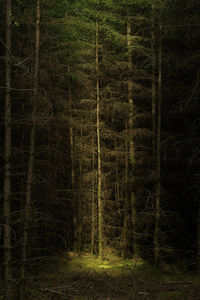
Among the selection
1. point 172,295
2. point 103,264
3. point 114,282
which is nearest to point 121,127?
point 103,264

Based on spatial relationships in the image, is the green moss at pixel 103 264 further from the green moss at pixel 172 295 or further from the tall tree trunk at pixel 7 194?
the tall tree trunk at pixel 7 194

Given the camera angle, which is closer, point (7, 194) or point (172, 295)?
point (7, 194)

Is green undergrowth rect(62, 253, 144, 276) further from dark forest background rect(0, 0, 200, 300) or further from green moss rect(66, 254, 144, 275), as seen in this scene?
dark forest background rect(0, 0, 200, 300)

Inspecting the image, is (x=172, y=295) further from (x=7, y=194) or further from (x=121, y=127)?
(x=121, y=127)

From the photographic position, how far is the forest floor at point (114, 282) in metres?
7.71

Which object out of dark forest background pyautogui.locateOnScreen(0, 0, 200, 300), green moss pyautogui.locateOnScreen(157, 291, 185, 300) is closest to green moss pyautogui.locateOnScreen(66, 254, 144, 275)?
dark forest background pyautogui.locateOnScreen(0, 0, 200, 300)

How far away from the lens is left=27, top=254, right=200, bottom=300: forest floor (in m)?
7.71

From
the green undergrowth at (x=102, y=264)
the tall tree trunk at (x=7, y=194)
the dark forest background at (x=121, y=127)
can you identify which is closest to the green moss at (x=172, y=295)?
the dark forest background at (x=121, y=127)

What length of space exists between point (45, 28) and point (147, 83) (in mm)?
8309

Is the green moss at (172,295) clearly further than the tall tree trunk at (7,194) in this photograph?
Yes

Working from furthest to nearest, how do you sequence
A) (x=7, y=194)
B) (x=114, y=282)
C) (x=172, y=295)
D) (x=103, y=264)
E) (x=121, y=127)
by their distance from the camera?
1. (x=121, y=127)
2. (x=103, y=264)
3. (x=114, y=282)
4. (x=172, y=295)
5. (x=7, y=194)

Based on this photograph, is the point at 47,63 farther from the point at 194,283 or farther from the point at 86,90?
the point at 194,283

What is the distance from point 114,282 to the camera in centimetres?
907

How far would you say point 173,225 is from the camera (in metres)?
13.5
